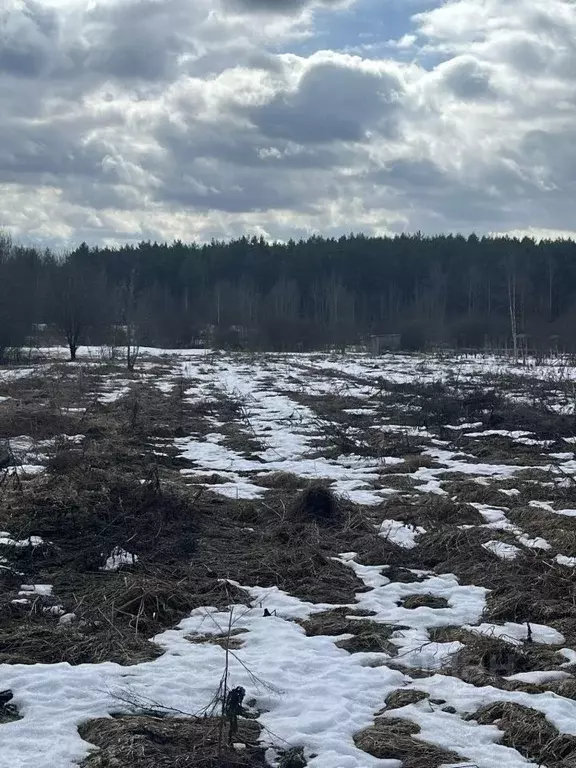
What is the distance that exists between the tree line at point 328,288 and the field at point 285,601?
3526cm

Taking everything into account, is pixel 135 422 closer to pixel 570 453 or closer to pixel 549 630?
pixel 570 453

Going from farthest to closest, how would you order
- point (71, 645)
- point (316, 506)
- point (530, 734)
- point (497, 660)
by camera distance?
point (316, 506) < point (71, 645) < point (497, 660) < point (530, 734)

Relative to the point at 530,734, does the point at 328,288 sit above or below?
above

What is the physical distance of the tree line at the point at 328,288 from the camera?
5334cm

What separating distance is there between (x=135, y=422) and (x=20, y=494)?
248 inches

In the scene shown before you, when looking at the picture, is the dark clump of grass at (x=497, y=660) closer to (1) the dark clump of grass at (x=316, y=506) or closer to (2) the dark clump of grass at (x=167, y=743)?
(2) the dark clump of grass at (x=167, y=743)

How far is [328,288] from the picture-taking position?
7788 cm

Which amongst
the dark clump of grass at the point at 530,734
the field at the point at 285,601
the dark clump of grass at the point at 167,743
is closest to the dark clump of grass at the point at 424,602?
the field at the point at 285,601

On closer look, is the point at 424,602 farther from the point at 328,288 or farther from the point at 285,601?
the point at 328,288

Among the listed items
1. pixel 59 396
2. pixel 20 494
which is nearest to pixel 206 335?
pixel 59 396

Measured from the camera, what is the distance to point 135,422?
575 inches

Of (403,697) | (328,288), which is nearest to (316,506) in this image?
(403,697)

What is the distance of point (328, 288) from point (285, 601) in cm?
7262

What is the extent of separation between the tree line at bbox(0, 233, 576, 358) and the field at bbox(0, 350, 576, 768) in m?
35.3
